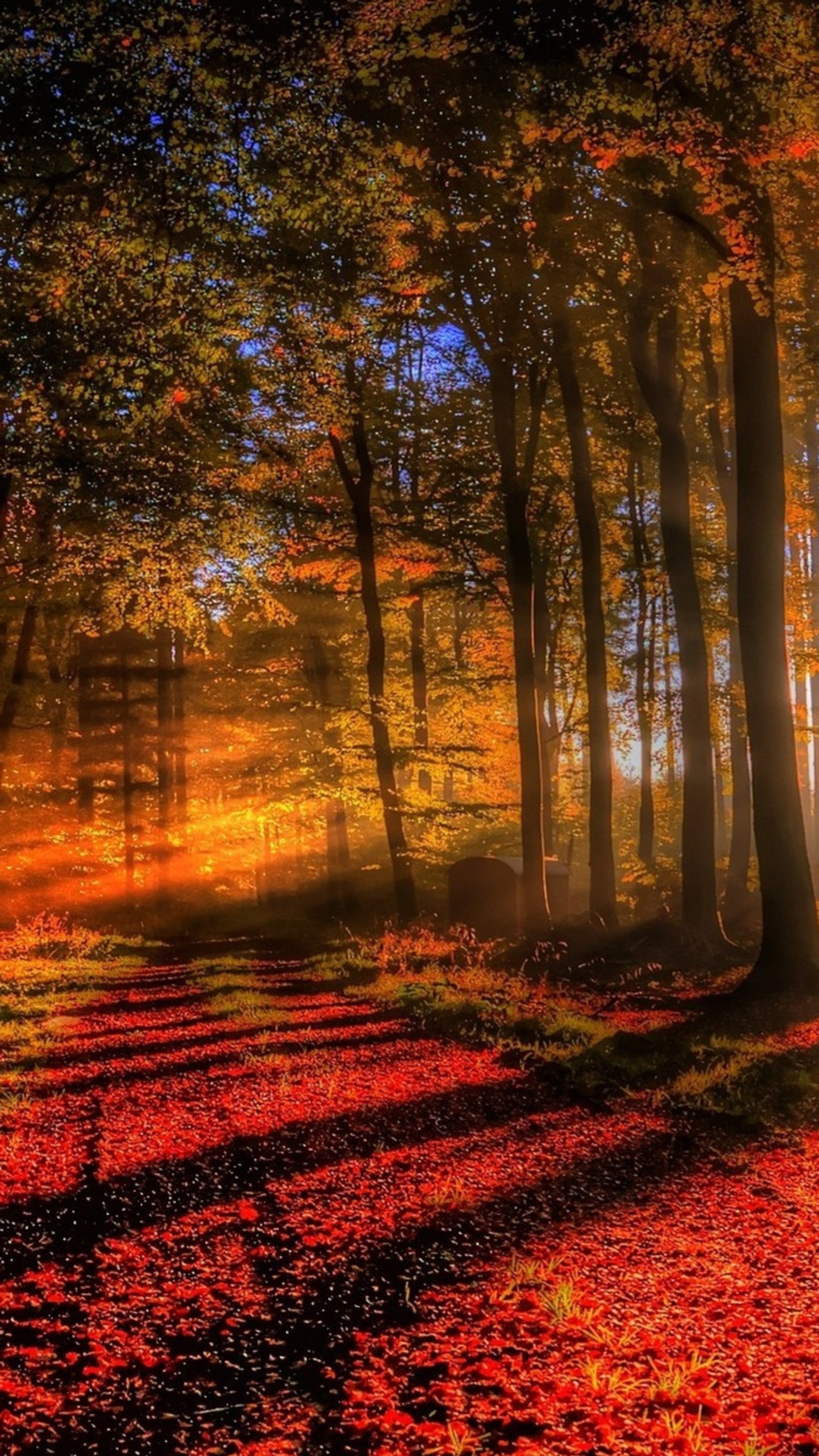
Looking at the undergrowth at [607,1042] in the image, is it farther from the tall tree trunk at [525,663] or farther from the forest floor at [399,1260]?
the tall tree trunk at [525,663]

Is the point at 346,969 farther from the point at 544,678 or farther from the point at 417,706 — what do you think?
the point at 544,678

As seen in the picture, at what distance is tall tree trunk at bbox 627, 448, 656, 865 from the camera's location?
80.6ft

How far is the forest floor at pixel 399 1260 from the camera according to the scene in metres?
2.89

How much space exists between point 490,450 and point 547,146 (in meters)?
10.0

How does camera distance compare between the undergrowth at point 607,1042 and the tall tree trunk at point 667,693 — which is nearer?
the undergrowth at point 607,1042

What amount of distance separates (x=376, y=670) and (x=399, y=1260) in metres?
16.4

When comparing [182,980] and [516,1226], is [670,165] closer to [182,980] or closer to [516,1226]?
[516,1226]

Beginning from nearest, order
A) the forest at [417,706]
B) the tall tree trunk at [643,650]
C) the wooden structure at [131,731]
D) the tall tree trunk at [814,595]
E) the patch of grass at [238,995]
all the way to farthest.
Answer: the forest at [417,706] → the patch of grass at [238,995] → the tall tree trunk at [643,650] → the tall tree trunk at [814,595] → the wooden structure at [131,731]

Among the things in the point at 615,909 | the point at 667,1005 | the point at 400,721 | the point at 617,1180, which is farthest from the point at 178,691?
the point at 617,1180

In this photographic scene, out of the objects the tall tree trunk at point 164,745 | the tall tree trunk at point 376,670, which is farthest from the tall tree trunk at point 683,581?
the tall tree trunk at point 164,745

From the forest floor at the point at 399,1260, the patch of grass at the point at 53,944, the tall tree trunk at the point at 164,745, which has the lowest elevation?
the patch of grass at the point at 53,944

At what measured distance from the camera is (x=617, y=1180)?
513 cm

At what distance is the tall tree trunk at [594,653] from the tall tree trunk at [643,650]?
5.81 m

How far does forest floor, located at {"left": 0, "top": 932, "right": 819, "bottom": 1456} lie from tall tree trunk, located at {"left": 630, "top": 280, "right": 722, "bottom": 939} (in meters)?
7.96
